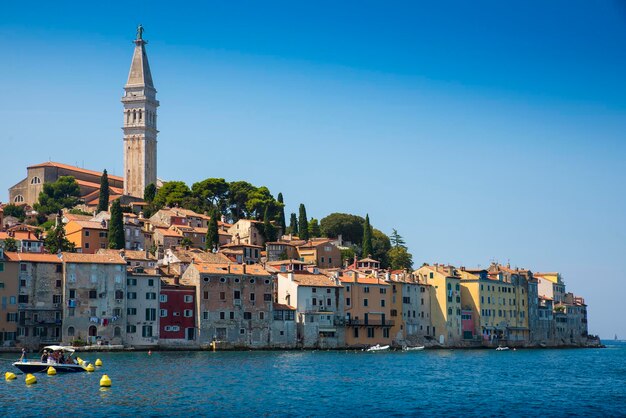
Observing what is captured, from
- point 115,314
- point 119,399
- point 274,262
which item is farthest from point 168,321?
point 119,399

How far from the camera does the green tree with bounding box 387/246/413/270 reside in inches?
4205

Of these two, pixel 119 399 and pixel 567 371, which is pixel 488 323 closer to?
pixel 567 371

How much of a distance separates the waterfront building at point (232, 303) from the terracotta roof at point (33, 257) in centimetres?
1131

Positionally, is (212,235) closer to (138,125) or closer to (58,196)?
(58,196)

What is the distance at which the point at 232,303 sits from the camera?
76.5 meters

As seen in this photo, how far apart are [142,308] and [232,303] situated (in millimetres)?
7503

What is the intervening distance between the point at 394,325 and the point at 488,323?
572 inches

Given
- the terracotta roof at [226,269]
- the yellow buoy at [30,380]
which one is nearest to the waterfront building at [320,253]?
the terracotta roof at [226,269]

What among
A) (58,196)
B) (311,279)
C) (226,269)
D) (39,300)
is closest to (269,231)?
(311,279)

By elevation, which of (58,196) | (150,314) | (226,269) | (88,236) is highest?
(58,196)

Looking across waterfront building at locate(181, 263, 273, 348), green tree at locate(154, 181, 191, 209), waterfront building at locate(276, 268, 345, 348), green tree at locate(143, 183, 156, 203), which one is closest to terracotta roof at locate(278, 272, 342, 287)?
waterfront building at locate(276, 268, 345, 348)

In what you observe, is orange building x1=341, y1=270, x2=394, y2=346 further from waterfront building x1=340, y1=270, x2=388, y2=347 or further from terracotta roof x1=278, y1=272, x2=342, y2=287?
terracotta roof x1=278, y1=272, x2=342, y2=287

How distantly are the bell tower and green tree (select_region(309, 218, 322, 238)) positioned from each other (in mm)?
25780

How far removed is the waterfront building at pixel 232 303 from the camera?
75125mm
